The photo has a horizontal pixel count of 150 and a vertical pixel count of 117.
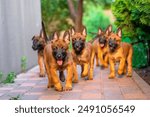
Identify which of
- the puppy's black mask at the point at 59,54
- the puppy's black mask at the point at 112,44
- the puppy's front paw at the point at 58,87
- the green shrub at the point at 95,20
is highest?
the puppy's black mask at the point at 59,54

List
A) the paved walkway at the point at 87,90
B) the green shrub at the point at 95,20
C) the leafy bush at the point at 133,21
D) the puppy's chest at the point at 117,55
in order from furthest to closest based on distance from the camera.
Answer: the green shrub at the point at 95,20
the puppy's chest at the point at 117,55
the leafy bush at the point at 133,21
the paved walkway at the point at 87,90

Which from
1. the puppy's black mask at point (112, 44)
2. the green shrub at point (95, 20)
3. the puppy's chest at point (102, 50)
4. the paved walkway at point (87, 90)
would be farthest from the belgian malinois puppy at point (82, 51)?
the green shrub at point (95, 20)

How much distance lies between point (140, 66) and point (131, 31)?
1.70 m

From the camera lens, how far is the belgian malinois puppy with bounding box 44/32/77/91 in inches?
313

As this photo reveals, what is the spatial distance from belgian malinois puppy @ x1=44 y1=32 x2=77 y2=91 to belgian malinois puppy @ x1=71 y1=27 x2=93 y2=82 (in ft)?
3.49

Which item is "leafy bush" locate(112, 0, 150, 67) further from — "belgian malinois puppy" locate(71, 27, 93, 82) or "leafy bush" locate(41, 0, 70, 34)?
"leafy bush" locate(41, 0, 70, 34)

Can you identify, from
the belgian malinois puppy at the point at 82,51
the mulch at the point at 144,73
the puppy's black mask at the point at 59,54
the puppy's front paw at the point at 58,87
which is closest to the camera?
the puppy's black mask at the point at 59,54

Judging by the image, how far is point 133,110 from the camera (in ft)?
16.8

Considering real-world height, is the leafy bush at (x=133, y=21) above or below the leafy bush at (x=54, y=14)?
above

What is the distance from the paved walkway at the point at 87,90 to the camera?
772 centimetres

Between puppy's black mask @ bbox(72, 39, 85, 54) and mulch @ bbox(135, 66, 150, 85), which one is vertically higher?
puppy's black mask @ bbox(72, 39, 85, 54)

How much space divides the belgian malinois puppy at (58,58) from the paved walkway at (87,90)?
0.78ft

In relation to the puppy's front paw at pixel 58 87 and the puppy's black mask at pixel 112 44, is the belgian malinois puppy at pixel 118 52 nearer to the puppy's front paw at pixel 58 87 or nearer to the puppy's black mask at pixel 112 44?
the puppy's black mask at pixel 112 44

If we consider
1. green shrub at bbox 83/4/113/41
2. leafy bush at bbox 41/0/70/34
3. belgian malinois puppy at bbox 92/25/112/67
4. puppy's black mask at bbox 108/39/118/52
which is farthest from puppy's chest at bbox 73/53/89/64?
green shrub at bbox 83/4/113/41
